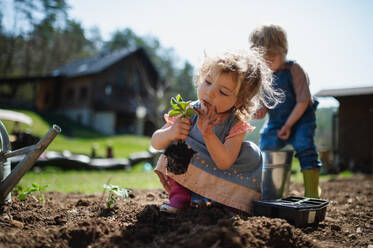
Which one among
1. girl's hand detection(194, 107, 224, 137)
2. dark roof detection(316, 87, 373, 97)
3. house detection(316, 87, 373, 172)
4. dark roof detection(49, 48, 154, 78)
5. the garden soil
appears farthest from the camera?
dark roof detection(49, 48, 154, 78)

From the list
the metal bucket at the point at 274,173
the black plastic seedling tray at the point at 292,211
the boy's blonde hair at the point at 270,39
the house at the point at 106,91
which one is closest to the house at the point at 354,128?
the boy's blonde hair at the point at 270,39

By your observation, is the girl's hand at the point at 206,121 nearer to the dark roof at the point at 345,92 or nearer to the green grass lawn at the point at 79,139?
the dark roof at the point at 345,92

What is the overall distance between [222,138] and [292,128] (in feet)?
4.21

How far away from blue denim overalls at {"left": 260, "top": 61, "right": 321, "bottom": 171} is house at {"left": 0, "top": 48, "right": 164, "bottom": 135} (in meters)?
17.2

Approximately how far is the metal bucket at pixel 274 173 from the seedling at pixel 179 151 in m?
1.04

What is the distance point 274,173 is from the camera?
2.63 meters

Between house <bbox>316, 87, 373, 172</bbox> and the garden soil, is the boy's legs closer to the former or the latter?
the garden soil

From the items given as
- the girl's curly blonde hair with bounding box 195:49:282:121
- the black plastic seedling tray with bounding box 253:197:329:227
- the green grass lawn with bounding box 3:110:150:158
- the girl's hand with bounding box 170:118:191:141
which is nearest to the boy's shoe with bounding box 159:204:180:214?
the girl's hand with bounding box 170:118:191:141

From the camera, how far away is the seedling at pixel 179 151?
179 cm

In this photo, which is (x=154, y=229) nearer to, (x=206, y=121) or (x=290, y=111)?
(x=206, y=121)

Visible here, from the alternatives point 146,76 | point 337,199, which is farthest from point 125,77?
point 337,199

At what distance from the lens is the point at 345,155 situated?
8.56 m

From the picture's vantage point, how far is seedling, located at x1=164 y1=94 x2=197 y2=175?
5.89 ft

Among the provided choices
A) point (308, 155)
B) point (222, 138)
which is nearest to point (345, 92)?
point (308, 155)
